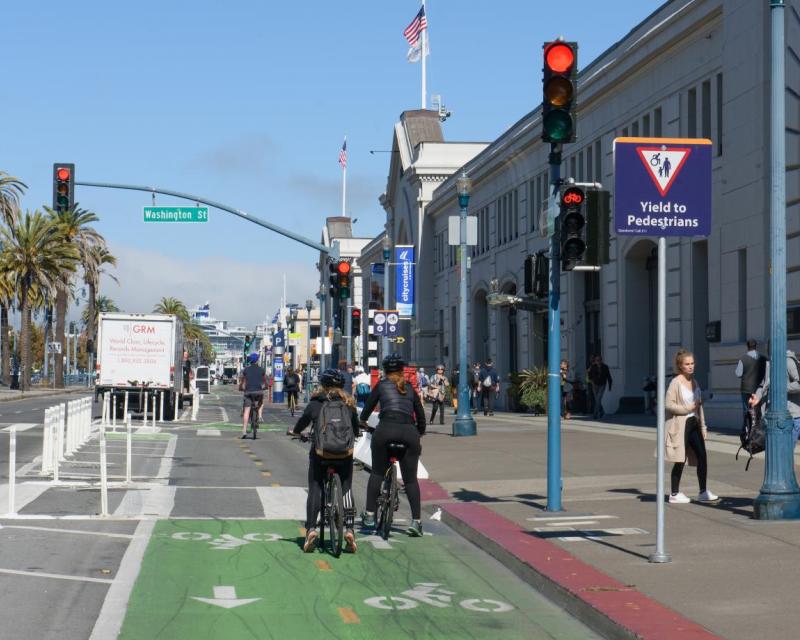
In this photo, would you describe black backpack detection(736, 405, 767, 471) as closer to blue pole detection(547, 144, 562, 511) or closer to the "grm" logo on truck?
blue pole detection(547, 144, 562, 511)

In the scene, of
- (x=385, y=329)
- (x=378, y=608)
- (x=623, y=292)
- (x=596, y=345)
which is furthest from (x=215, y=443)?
(x=378, y=608)

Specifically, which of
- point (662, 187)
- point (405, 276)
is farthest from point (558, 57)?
point (405, 276)

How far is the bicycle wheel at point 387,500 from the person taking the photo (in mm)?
13211

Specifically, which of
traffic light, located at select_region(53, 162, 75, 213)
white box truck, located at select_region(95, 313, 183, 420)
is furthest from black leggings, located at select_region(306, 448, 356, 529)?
white box truck, located at select_region(95, 313, 183, 420)

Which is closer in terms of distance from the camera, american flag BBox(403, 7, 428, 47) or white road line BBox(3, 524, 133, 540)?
white road line BBox(3, 524, 133, 540)

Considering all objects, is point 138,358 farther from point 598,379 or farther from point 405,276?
point 405,276

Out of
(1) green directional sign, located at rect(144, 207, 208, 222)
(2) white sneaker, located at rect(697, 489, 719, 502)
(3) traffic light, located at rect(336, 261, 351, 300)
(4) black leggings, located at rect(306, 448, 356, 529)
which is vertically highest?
(1) green directional sign, located at rect(144, 207, 208, 222)

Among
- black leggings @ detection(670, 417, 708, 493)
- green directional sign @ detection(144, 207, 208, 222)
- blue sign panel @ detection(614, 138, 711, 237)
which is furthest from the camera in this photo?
green directional sign @ detection(144, 207, 208, 222)

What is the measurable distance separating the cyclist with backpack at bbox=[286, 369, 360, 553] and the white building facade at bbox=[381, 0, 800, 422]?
51.5ft

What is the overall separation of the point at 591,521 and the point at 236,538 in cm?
362

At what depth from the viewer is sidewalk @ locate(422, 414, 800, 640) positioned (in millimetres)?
8484

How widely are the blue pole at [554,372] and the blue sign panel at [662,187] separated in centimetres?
331

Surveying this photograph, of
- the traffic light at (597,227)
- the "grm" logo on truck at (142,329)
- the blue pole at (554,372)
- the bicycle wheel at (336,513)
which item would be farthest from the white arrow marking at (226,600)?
the "grm" logo on truck at (142,329)

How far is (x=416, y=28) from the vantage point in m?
62.7
